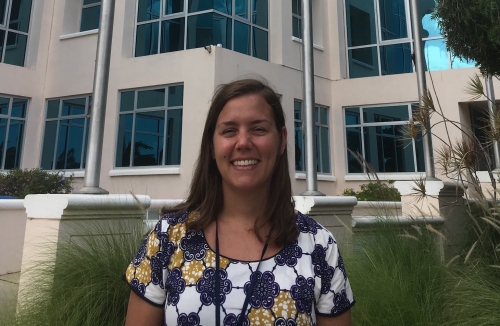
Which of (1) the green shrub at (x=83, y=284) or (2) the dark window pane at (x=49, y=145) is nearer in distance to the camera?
(1) the green shrub at (x=83, y=284)

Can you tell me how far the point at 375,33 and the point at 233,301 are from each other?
1457cm

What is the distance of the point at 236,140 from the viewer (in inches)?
62.2

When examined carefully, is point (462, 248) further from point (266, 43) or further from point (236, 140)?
point (266, 43)

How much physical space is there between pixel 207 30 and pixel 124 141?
3.91 m

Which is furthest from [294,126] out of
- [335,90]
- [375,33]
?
[375,33]

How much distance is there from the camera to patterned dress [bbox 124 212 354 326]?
138 centimetres

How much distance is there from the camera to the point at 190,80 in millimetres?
10398

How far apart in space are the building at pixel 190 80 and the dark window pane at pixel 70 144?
0.03 metres

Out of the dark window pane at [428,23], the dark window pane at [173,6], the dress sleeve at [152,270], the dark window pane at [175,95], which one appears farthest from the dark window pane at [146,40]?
the dress sleeve at [152,270]

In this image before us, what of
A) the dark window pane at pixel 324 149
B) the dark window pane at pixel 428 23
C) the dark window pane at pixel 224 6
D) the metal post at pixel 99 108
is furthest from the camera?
the dark window pane at pixel 428 23

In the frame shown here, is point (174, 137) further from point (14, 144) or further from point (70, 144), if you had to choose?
point (14, 144)

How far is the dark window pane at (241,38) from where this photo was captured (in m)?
11.5

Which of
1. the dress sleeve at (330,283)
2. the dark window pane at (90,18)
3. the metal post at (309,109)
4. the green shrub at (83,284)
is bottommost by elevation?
the green shrub at (83,284)

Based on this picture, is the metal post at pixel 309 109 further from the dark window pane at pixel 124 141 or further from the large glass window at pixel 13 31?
the large glass window at pixel 13 31
